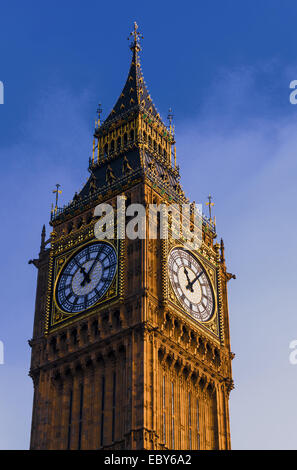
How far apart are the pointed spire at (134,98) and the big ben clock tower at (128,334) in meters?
8.75

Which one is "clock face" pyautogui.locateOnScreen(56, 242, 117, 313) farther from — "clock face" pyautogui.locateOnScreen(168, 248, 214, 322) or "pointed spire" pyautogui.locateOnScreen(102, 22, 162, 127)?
"pointed spire" pyautogui.locateOnScreen(102, 22, 162, 127)

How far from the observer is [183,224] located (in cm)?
7812

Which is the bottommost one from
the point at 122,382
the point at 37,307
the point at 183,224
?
the point at 122,382

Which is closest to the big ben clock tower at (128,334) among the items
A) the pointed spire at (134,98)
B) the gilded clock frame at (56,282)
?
the gilded clock frame at (56,282)

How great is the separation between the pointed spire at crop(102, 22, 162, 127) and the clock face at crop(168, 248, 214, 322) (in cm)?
1626

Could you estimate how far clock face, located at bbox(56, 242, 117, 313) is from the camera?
7294 cm

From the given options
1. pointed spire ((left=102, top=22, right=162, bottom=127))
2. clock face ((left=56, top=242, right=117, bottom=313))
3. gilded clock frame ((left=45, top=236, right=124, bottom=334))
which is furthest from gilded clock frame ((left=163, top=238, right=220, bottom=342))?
pointed spire ((left=102, top=22, right=162, bottom=127))

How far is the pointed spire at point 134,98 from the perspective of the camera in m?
88.2

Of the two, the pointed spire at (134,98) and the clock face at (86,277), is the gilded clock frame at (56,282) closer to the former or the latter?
the clock face at (86,277)

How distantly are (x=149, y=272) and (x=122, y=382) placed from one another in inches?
301

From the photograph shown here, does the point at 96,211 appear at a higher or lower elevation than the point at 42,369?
higher
